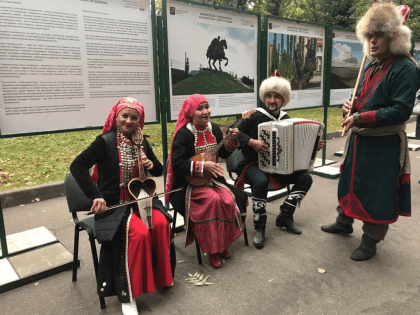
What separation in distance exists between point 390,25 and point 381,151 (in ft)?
3.40

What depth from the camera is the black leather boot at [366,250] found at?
300cm

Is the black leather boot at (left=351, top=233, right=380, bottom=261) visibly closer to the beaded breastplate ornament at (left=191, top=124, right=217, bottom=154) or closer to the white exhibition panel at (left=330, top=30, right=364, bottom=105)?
the beaded breastplate ornament at (left=191, top=124, right=217, bottom=154)

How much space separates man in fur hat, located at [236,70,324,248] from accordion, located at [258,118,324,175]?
8 centimetres

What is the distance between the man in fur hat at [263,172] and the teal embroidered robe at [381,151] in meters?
0.54

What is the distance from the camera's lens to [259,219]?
3311mm

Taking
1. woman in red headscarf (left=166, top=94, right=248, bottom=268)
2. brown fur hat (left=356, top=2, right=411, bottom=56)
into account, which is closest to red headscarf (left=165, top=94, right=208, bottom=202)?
woman in red headscarf (left=166, top=94, right=248, bottom=268)

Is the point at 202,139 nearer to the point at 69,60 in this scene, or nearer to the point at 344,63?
the point at 69,60

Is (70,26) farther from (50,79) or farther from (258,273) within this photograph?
(258,273)

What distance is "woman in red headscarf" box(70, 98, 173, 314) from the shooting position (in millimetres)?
2277

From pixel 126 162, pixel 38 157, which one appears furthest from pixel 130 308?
pixel 38 157

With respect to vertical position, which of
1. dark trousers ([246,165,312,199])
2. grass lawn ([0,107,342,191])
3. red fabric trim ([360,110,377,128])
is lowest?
grass lawn ([0,107,342,191])

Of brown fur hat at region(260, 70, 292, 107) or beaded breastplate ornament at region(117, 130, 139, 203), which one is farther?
brown fur hat at region(260, 70, 292, 107)

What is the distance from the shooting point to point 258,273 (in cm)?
282

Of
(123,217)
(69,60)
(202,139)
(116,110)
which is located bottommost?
(123,217)
